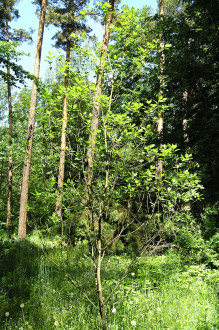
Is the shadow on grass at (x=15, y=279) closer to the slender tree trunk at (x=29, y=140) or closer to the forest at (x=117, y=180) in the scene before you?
the forest at (x=117, y=180)

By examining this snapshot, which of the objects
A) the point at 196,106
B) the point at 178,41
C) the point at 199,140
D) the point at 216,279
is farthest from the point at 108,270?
the point at 178,41

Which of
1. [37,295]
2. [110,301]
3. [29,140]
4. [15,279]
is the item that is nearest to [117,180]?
[110,301]

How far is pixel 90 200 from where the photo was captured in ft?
7.32

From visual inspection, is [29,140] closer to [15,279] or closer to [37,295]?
[15,279]

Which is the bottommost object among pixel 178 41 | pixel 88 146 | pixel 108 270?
pixel 108 270

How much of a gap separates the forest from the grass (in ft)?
0.06

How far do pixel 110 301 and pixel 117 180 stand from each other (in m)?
1.93

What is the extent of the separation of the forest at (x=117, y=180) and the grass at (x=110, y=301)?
2cm

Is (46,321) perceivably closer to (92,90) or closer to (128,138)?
(128,138)

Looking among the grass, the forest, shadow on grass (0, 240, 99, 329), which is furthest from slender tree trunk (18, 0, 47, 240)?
the grass

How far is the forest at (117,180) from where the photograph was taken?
2.52 m

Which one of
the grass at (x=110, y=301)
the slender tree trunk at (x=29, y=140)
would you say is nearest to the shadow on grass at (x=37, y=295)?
the grass at (x=110, y=301)

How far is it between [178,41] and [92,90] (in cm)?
510

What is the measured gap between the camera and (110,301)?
3.34 meters
